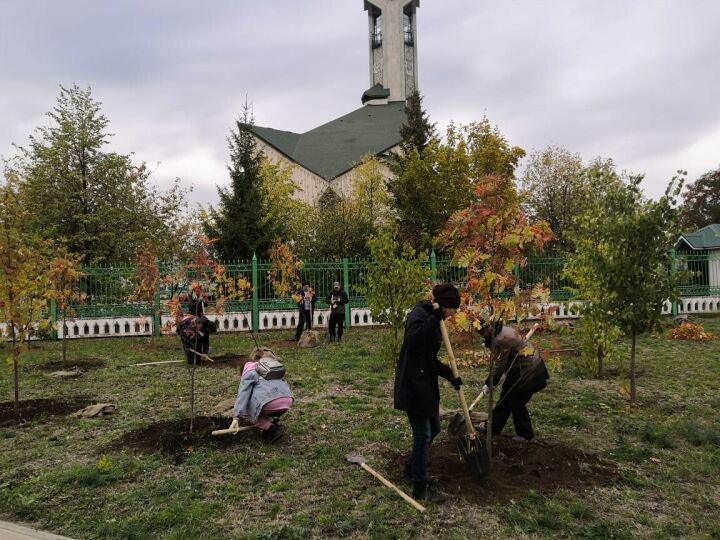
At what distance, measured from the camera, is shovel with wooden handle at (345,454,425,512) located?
403cm

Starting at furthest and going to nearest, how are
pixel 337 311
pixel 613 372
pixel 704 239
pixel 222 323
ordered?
1. pixel 704 239
2. pixel 222 323
3. pixel 337 311
4. pixel 613 372

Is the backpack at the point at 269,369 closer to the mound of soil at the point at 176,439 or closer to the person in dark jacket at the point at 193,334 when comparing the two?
the mound of soil at the point at 176,439

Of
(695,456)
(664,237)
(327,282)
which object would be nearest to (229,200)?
(327,282)

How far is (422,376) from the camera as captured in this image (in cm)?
418

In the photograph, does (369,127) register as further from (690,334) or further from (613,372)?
(613,372)

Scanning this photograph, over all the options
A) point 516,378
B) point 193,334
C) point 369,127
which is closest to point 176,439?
point 193,334

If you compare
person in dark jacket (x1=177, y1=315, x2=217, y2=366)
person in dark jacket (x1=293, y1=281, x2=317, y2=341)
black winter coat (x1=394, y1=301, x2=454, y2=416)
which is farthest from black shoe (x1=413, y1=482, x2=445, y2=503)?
person in dark jacket (x1=293, y1=281, x2=317, y2=341)

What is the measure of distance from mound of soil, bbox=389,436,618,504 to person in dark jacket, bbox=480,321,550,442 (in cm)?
31

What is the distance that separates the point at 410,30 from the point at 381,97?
416 inches

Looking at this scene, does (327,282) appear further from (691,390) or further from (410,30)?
(410,30)

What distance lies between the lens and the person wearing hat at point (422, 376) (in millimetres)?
4145

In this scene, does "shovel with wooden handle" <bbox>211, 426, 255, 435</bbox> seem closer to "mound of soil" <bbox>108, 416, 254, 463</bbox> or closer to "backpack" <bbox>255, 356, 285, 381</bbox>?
"mound of soil" <bbox>108, 416, 254, 463</bbox>

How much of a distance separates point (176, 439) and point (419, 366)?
313cm

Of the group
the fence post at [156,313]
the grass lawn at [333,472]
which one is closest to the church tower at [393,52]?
the fence post at [156,313]
